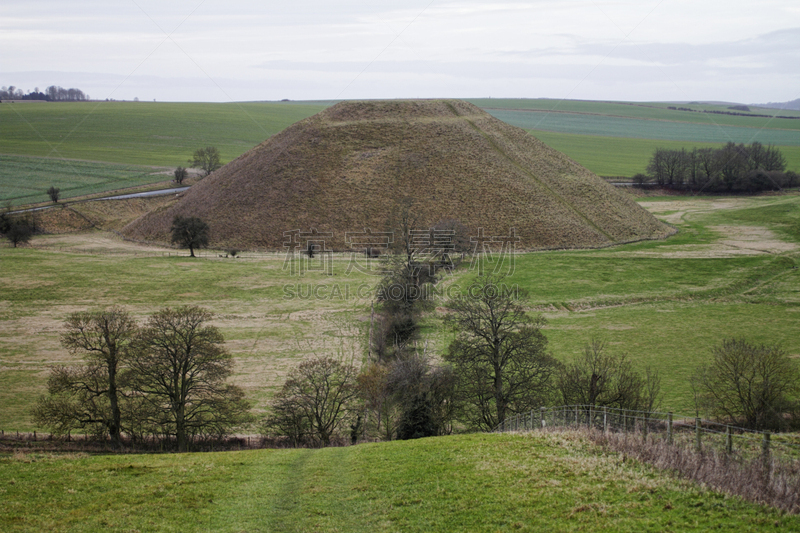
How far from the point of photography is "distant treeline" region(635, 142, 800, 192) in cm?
11819

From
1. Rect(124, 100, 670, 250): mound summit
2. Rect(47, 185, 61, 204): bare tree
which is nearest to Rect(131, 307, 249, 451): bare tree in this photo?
Rect(124, 100, 670, 250): mound summit

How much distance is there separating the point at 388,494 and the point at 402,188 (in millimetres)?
65944

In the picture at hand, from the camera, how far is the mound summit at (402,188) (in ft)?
245

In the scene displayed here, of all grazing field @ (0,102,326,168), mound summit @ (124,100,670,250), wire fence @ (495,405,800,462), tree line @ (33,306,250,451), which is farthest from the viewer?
grazing field @ (0,102,326,168)

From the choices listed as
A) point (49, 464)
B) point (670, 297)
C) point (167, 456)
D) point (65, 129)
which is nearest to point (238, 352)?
point (167, 456)

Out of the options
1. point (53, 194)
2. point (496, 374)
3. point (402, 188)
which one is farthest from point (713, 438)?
point (53, 194)

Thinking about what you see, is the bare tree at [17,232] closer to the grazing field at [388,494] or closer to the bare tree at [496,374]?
the grazing field at [388,494]

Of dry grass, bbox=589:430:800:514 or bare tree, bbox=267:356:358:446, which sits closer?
dry grass, bbox=589:430:800:514

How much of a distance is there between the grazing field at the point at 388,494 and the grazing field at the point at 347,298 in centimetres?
1412

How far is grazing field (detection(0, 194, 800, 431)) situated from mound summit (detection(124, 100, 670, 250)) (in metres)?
5.66

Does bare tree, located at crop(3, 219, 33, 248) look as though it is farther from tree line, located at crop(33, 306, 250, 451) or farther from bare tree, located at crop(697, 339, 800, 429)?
bare tree, located at crop(697, 339, 800, 429)

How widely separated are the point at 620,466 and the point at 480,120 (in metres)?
84.5

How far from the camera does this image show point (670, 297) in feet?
172

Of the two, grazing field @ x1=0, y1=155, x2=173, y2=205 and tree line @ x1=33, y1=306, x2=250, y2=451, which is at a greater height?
grazing field @ x1=0, y1=155, x2=173, y2=205
